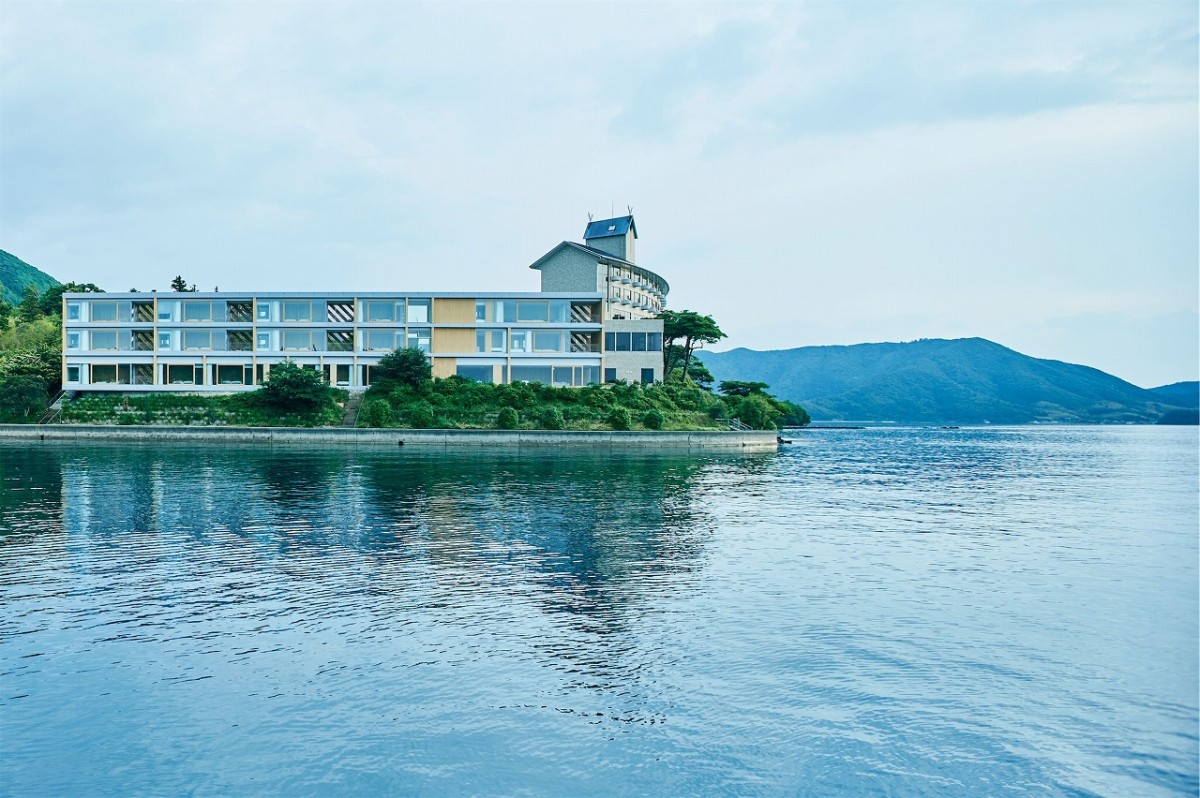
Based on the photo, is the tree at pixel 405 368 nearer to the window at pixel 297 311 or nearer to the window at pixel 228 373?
the window at pixel 297 311

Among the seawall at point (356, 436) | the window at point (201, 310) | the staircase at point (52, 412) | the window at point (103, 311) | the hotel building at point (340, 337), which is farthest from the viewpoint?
the window at point (103, 311)

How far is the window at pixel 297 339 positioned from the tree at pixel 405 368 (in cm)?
1137

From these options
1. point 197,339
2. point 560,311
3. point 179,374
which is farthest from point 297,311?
point 560,311

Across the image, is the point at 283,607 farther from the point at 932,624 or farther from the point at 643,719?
the point at 932,624

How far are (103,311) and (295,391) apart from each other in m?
32.4

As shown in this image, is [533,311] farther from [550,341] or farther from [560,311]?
[550,341]

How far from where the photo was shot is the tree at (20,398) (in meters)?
87.6

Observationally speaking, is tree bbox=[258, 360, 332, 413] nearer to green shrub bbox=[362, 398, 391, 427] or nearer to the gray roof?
green shrub bbox=[362, 398, 391, 427]

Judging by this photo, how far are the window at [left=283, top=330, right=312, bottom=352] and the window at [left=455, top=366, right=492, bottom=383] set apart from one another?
58.3ft

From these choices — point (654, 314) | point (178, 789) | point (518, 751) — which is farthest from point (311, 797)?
point (654, 314)

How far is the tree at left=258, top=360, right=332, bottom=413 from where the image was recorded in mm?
86875

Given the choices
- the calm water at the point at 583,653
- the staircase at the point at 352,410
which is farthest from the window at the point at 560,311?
the calm water at the point at 583,653

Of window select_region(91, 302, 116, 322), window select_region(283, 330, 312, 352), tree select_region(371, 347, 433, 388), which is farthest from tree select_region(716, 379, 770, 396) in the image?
window select_region(91, 302, 116, 322)

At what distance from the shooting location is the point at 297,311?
10031cm
